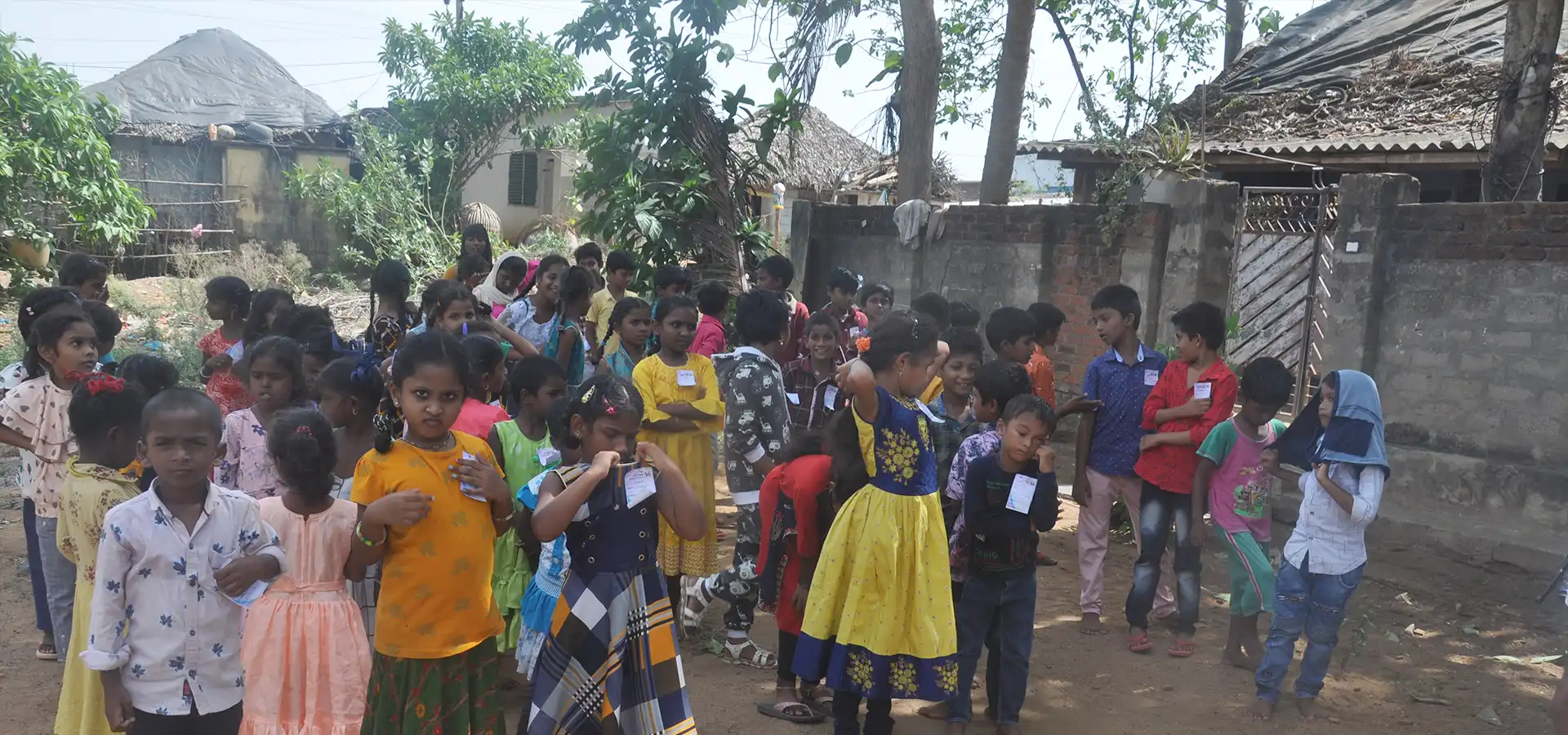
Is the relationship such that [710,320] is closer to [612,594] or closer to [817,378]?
[817,378]

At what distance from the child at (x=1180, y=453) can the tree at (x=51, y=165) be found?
12.6 metres

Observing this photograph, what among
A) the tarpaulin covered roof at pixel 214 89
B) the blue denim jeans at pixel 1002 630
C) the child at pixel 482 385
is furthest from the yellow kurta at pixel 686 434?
the tarpaulin covered roof at pixel 214 89

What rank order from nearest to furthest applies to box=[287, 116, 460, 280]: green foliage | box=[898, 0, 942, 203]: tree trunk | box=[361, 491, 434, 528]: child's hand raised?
1. box=[361, 491, 434, 528]: child's hand raised
2. box=[898, 0, 942, 203]: tree trunk
3. box=[287, 116, 460, 280]: green foliage

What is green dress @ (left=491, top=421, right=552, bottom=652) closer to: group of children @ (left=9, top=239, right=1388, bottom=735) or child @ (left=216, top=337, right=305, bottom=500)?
group of children @ (left=9, top=239, right=1388, bottom=735)

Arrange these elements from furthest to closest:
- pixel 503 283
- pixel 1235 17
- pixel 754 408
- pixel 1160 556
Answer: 1. pixel 1235 17
2. pixel 503 283
3. pixel 1160 556
4. pixel 754 408

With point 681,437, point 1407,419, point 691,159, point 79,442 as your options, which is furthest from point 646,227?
point 79,442

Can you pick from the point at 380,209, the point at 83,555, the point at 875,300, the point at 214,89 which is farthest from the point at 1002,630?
the point at 214,89

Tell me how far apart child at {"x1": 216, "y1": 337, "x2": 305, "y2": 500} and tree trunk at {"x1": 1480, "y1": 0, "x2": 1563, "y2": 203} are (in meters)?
6.90

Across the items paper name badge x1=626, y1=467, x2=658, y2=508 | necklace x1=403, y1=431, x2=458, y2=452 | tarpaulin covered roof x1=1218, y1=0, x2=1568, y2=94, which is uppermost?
tarpaulin covered roof x1=1218, y1=0, x2=1568, y2=94

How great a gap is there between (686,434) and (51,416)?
2.49 metres

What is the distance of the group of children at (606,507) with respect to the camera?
299 centimetres

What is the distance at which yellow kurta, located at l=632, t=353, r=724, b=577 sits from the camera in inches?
191

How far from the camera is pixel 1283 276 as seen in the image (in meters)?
8.26

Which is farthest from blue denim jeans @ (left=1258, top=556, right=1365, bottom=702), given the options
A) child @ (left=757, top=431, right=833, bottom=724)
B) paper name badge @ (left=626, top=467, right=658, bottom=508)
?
paper name badge @ (left=626, top=467, right=658, bottom=508)
